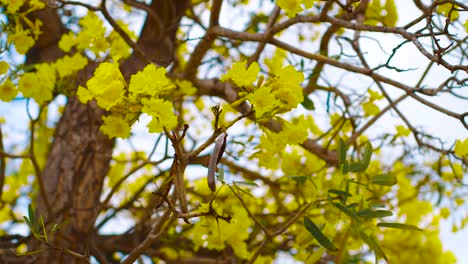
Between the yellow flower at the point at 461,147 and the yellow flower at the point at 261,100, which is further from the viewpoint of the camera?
the yellow flower at the point at 461,147

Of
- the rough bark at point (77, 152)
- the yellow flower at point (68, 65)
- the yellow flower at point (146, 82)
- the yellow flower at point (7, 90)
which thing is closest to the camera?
the yellow flower at point (146, 82)

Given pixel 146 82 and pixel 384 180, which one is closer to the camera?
pixel 146 82

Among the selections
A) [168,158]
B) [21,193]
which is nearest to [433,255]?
[168,158]

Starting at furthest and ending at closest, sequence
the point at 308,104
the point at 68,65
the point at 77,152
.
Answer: the point at 77,152 < the point at 308,104 < the point at 68,65

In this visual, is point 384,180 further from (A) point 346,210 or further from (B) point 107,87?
(B) point 107,87

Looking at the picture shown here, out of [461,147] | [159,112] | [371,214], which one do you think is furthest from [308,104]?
[159,112]

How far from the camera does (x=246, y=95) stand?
1.22m

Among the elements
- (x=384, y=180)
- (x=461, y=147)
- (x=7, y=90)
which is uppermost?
(x=7, y=90)

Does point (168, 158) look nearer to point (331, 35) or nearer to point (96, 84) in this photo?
point (96, 84)

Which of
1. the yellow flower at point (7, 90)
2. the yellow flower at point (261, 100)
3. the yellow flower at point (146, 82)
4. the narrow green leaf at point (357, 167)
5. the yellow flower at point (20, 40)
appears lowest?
the narrow green leaf at point (357, 167)

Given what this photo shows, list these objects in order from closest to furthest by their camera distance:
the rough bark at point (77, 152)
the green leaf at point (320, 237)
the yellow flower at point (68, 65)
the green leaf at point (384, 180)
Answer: the green leaf at point (320, 237)
the green leaf at point (384, 180)
the yellow flower at point (68, 65)
the rough bark at point (77, 152)

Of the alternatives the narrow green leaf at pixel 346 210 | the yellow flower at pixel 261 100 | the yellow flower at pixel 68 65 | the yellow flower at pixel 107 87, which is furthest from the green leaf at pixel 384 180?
the yellow flower at pixel 68 65

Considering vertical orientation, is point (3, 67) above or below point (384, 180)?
above

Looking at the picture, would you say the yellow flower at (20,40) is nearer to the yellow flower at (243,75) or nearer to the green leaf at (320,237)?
the yellow flower at (243,75)
